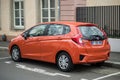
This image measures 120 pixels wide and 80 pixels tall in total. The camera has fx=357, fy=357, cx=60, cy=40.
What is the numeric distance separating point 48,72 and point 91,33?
1910 mm

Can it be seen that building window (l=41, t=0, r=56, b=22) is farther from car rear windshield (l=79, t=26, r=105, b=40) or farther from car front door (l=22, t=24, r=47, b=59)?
car rear windshield (l=79, t=26, r=105, b=40)

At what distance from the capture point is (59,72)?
37.9 ft

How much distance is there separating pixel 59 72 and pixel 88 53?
3.69 ft

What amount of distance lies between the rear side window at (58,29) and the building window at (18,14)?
Answer: 9854 mm

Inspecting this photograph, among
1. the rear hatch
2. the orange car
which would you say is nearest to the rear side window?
the orange car


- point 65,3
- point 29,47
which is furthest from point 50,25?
point 65,3

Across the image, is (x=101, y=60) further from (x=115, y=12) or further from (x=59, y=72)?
(x=115, y=12)

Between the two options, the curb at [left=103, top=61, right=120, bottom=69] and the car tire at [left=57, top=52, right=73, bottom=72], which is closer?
the car tire at [left=57, top=52, right=73, bottom=72]

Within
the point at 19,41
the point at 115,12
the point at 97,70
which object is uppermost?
the point at 115,12

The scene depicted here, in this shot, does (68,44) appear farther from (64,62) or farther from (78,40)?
(64,62)

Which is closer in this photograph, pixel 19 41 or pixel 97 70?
pixel 97 70

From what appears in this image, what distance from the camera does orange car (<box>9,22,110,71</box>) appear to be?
11297mm

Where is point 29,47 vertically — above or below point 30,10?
below

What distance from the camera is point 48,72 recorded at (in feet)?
38.0
